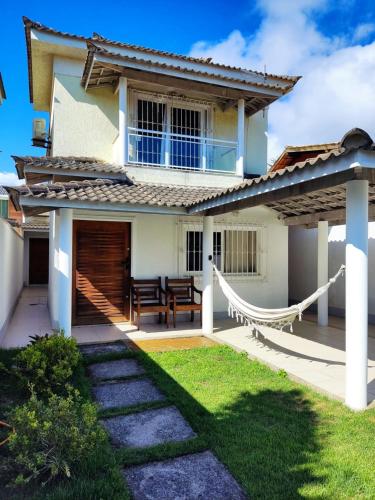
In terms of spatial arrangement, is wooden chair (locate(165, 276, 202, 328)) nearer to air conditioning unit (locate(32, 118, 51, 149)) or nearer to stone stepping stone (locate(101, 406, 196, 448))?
stone stepping stone (locate(101, 406, 196, 448))

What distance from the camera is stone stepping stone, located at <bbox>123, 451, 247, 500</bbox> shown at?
132 inches

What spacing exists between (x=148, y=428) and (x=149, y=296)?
6.18m

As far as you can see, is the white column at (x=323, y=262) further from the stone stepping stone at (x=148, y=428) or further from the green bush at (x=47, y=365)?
the green bush at (x=47, y=365)

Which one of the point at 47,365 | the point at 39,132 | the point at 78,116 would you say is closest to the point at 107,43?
the point at 78,116

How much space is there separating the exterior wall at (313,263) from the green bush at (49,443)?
10511 mm

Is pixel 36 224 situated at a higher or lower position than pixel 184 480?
higher

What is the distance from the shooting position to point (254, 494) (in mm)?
3297

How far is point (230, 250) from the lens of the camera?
1225 centimetres

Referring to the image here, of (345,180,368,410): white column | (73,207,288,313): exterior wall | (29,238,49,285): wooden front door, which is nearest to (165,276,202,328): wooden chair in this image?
(73,207,288,313): exterior wall

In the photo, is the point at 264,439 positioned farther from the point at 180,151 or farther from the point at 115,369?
the point at 180,151

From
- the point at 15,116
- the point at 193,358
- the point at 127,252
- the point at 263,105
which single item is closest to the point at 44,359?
the point at 193,358

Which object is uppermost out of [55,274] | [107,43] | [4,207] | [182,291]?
[107,43]

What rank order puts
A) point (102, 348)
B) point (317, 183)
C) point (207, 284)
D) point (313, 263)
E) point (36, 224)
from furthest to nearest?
point (36, 224) < point (313, 263) < point (207, 284) < point (102, 348) < point (317, 183)

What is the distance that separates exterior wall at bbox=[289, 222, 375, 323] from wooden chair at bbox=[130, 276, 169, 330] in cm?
629
